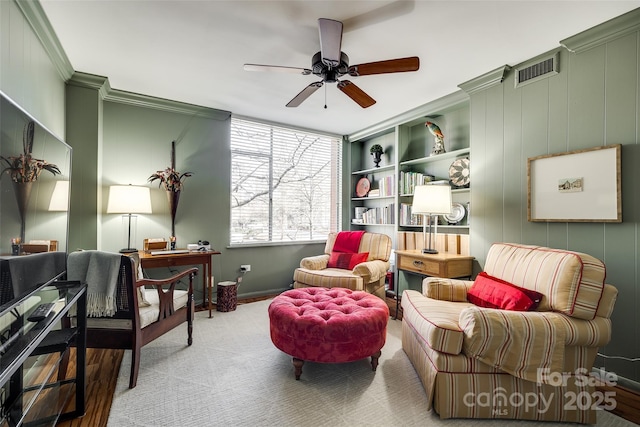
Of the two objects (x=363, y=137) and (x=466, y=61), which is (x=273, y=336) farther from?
(x=363, y=137)

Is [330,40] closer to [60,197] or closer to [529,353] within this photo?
[60,197]

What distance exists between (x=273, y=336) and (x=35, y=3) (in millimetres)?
2684

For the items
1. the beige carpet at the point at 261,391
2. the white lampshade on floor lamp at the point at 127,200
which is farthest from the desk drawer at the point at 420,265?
the white lampshade on floor lamp at the point at 127,200

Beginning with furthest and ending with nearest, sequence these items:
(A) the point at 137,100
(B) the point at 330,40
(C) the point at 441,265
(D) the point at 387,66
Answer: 1. (A) the point at 137,100
2. (C) the point at 441,265
3. (D) the point at 387,66
4. (B) the point at 330,40

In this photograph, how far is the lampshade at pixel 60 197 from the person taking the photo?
171 cm

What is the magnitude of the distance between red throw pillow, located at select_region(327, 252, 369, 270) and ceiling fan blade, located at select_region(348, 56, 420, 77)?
2209 mm

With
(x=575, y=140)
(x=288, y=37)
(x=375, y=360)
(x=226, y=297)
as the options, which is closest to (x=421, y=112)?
(x=575, y=140)

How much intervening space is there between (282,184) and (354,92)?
2156 mm

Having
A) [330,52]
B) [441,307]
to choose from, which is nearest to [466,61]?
[330,52]

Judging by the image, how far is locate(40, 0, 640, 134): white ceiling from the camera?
6.31 feet

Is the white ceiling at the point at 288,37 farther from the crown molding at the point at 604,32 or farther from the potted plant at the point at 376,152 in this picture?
the potted plant at the point at 376,152

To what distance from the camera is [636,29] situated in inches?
76.9

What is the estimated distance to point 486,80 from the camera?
2.83 m

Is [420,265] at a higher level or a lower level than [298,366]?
higher
